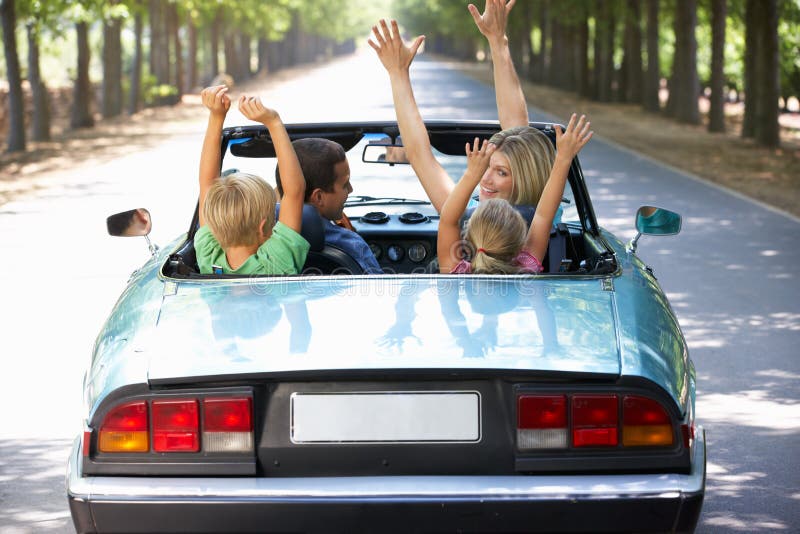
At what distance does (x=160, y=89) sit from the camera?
38.1 m

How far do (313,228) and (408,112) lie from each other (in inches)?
23.7

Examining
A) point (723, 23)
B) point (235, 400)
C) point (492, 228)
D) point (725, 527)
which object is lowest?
point (725, 527)

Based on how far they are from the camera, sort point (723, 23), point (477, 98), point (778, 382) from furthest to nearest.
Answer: point (477, 98), point (723, 23), point (778, 382)

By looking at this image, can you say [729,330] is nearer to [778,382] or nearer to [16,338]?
[778,382]

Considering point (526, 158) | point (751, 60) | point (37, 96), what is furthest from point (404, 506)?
point (37, 96)

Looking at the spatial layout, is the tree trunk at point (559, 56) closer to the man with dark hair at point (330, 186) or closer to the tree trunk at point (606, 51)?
the tree trunk at point (606, 51)

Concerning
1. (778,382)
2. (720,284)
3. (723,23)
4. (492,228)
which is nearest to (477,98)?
(723,23)

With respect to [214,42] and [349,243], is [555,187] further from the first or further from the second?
[214,42]

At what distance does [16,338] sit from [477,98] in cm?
3537

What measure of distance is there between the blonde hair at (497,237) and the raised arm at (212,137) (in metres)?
0.94

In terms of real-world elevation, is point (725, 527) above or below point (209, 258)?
below

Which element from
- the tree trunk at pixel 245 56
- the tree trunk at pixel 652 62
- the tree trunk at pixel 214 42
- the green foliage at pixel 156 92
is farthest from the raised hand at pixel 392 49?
the tree trunk at pixel 245 56

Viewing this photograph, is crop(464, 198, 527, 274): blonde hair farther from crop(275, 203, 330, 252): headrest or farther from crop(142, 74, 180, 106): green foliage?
crop(142, 74, 180, 106): green foliage

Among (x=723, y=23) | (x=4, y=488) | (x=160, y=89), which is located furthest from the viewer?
(x=160, y=89)
